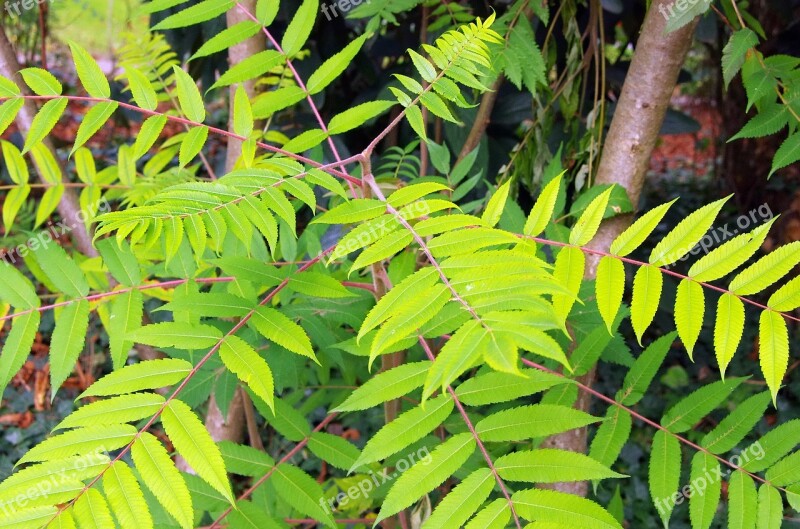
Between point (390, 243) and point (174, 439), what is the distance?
0.37 meters

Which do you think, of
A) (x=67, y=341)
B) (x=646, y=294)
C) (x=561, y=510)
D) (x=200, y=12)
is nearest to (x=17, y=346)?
(x=67, y=341)

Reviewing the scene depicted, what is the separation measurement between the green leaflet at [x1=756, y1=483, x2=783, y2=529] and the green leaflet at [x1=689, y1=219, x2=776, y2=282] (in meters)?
0.39

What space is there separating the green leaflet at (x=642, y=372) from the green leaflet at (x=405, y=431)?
459 mm

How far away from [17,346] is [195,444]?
1.53 feet

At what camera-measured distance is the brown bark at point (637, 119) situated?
1.45 m

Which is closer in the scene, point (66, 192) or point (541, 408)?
point (541, 408)

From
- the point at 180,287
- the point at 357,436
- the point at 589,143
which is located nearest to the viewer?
the point at 180,287

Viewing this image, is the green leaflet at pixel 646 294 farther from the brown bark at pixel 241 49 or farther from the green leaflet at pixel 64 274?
the brown bark at pixel 241 49

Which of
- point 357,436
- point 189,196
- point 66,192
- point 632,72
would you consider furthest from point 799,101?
point 357,436

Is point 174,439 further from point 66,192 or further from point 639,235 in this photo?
point 66,192

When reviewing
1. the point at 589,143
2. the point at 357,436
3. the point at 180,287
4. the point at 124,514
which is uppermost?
the point at 589,143

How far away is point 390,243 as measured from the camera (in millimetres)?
903

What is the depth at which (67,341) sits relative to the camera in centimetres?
117

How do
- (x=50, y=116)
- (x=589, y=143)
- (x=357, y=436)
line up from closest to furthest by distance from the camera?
1. (x=50, y=116)
2. (x=589, y=143)
3. (x=357, y=436)
